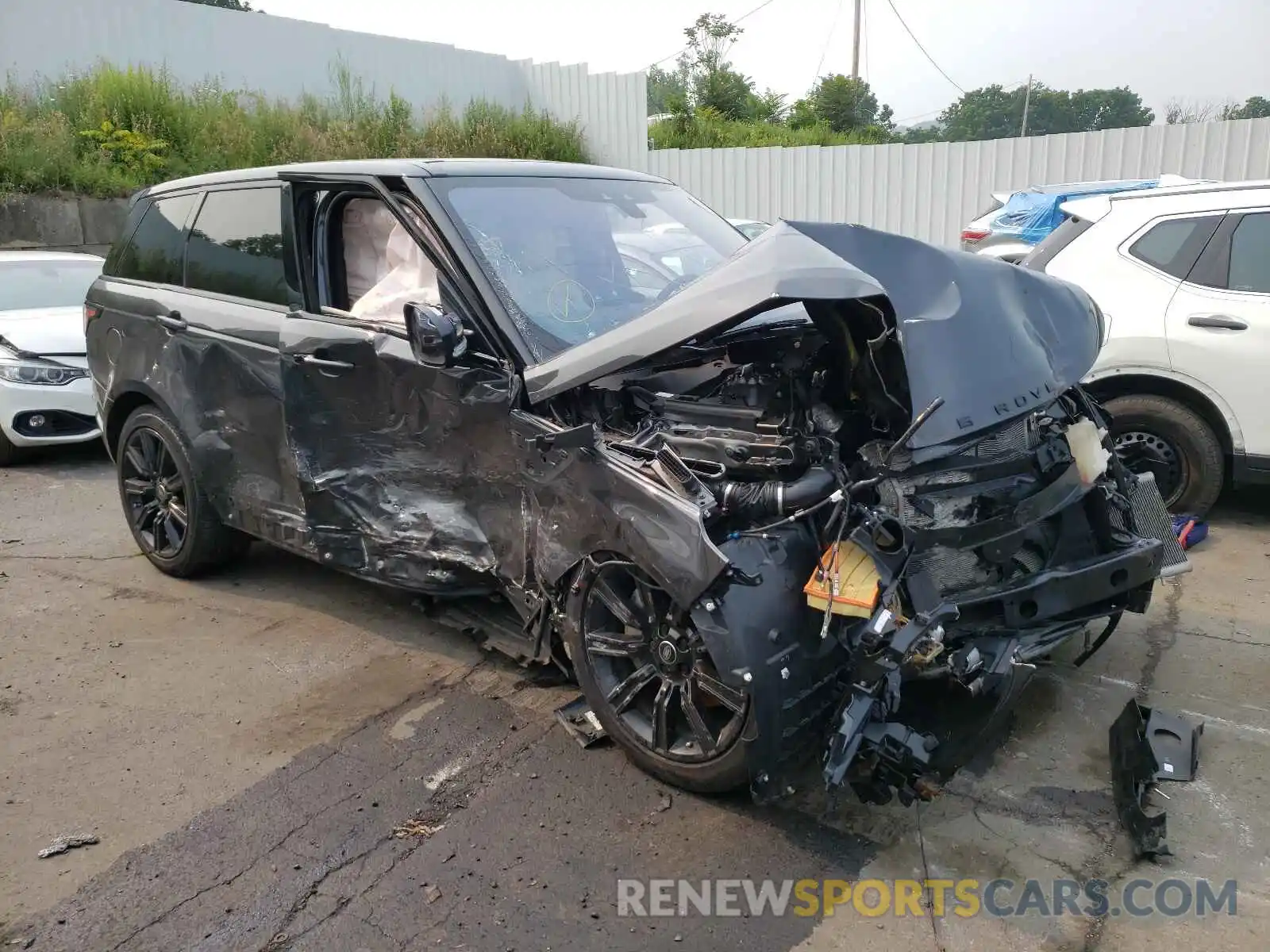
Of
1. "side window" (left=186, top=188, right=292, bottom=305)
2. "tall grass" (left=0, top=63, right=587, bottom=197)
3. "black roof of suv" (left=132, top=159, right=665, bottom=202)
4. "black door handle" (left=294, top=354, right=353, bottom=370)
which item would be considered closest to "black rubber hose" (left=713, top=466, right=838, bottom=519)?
"black door handle" (left=294, top=354, right=353, bottom=370)

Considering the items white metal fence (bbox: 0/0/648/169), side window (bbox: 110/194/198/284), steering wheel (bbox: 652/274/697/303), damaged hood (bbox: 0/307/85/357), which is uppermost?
white metal fence (bbox: 0/0/648/169)

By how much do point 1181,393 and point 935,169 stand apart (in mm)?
9297

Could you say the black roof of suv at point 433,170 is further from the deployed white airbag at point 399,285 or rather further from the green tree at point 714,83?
the green tree at point 714,83

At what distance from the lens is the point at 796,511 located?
2797 mm

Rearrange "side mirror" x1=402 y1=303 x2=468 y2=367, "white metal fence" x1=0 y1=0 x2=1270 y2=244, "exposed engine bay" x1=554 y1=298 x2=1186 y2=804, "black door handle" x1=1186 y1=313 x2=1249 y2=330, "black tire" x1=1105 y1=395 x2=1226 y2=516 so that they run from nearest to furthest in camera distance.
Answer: "exposed engine bay" x1=554 y1=298 x2=1186 y2=804 < "side mirror" x1=402 y1=303 x2=468 y2=367 < "black door handle" x1=1186 y1=313 x2=1249 y2=330 < "black tire" x1=1105 y1=395 x2=1226 y2=516 < "white metal fence" x1=0 y1=0 x2=1270 y2=244

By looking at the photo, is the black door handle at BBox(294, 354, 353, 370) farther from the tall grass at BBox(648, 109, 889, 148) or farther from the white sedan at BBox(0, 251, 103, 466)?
the tall grass at BBox(648, 109, 889, 148)

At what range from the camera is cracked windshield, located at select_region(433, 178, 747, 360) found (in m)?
3.52

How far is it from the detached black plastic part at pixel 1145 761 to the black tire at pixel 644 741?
1156mm

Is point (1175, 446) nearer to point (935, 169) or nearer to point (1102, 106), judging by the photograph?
point (935, 169)

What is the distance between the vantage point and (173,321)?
15.3 ft

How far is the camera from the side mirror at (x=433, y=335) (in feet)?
10.5

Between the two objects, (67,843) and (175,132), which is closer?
(67,843)

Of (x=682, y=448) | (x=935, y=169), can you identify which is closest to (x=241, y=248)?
(x=682, y=448)

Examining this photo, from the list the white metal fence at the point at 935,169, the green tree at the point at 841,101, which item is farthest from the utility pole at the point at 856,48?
the white metal fence at the point at 935,169
